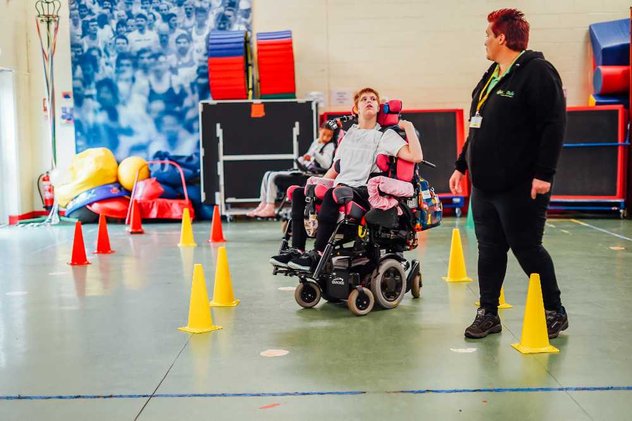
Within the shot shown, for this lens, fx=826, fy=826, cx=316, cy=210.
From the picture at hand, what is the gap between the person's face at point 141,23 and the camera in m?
12.0

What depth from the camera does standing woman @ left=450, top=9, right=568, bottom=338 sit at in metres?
4.05

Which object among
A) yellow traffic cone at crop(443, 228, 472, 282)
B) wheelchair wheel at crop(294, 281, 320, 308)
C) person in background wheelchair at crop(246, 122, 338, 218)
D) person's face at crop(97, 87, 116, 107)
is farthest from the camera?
person's face at crop(97, 87, 116, 107)

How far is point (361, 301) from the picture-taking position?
5.13 meters

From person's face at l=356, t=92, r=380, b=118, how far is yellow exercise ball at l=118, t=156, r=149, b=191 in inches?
266

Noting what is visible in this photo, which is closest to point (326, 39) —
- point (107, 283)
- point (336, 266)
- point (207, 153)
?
point (207, 153)

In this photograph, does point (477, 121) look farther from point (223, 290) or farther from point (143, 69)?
point (143, 69)

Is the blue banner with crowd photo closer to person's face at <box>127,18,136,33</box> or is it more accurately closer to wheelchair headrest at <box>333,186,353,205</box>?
person's face at <box>127,18,136,33</box>

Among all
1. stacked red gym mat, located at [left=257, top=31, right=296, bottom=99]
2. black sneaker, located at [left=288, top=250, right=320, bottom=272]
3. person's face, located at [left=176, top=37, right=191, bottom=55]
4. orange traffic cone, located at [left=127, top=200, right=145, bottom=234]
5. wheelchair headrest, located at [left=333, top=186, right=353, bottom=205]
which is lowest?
orange traffic cone, located at [left=127, top=200, right=145, bottom=234]

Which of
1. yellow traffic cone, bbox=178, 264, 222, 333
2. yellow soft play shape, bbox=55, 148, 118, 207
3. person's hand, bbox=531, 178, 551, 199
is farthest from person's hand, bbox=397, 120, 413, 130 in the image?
yellow soft play shape, bbox=55, 148, 118, 207

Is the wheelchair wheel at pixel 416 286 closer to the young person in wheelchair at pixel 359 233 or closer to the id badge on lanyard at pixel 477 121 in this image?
the young person in wheelchair at pixel 359 233

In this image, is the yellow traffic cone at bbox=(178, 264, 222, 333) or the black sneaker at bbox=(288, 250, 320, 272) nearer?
the yellow traffic cone at bbox=(178, 264, 222, 333)

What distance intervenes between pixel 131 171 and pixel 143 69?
62.0 inches

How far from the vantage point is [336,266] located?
5203 mm

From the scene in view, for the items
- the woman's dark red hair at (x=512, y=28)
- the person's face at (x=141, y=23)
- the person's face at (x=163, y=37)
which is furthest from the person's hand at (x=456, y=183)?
the person's face at (x=141, y=23)
